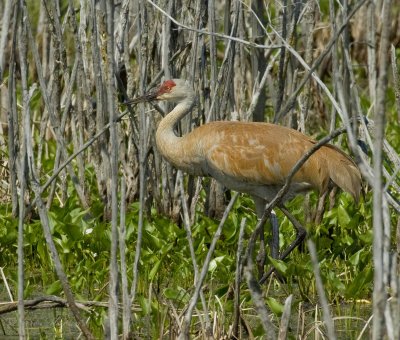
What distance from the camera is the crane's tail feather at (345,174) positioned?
5656 millimetres

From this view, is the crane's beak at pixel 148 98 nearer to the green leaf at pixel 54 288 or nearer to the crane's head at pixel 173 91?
the crane's head at pixel 173 91

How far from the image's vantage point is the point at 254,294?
3.57m

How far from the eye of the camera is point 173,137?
6.12 meters

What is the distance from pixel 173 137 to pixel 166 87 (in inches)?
12.7

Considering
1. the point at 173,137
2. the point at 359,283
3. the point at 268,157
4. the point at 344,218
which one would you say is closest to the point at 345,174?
the point at 268,157

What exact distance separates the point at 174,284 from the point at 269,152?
0.95 meters

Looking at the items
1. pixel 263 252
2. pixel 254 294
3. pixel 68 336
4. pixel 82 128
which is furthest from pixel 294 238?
pixel 254 294

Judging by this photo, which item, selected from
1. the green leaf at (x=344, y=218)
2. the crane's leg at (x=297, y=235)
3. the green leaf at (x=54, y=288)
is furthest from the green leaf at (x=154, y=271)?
the green leaf at (x=344, y=218)

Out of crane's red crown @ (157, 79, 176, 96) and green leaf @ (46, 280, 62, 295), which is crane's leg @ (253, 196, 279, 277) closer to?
crane's red crown @ (157, 79, 176, 96)

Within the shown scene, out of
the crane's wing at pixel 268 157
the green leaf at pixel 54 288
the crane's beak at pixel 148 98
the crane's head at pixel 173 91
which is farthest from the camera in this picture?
the crane's head at pixel 173 91

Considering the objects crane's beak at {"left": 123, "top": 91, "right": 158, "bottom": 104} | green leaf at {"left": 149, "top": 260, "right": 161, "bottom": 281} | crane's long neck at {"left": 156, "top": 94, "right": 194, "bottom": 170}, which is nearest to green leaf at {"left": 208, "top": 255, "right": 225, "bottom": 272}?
green leaf at {"left": 149, "top": 260, "right": 161, "bottom": 281}

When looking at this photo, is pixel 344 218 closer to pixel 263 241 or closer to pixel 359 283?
pixel 263 241

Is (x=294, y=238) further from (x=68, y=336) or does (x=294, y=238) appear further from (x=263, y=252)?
(x=68, y=336)

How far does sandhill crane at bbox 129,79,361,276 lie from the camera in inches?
226
